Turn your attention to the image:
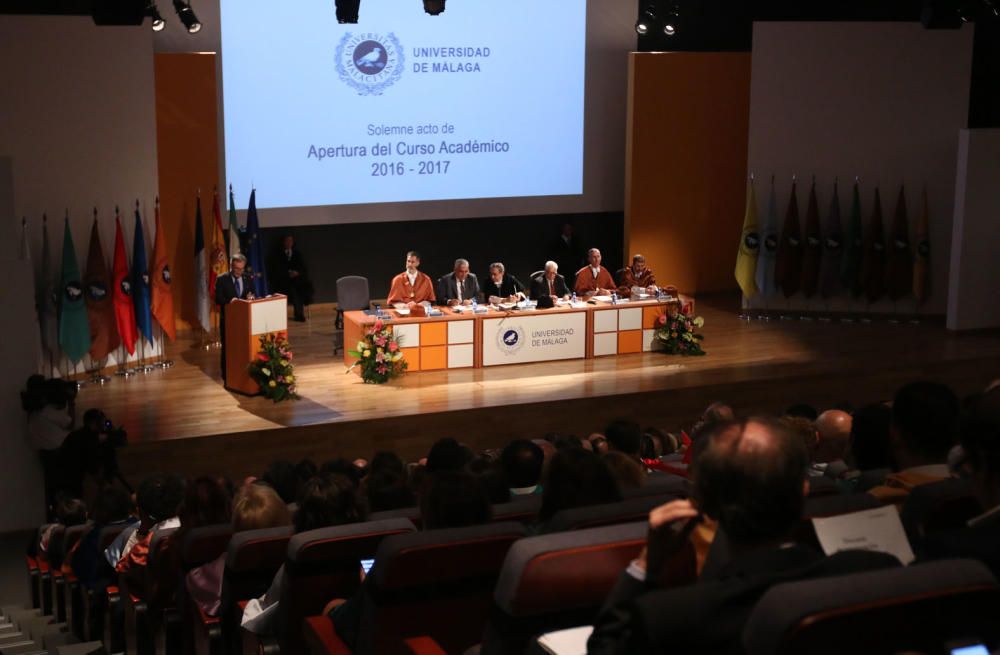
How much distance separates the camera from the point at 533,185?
14.1m

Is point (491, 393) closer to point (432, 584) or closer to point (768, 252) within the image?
point (768, 252)

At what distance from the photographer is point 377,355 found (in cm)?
1082

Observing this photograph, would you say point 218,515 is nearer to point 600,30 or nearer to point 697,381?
point 697,381

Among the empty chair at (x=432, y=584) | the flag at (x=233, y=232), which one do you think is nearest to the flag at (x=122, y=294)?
the flag at (x=233, y=232)

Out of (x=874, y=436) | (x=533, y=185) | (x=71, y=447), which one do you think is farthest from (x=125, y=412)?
(x=874, y=436)

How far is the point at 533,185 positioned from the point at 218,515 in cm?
977

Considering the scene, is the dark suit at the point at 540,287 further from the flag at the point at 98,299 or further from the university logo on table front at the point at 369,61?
the flag at the point at 98,299

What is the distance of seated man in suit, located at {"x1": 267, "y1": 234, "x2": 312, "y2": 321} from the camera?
1320cm

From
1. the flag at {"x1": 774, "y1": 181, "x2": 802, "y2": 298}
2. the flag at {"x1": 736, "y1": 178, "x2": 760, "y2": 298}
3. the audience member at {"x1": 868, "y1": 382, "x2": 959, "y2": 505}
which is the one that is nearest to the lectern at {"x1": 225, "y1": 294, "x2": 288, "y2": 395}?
the flag at {"x1": 736, "y1": 178, "x2": 760, "y2": 298}

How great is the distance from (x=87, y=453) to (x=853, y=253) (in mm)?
8870

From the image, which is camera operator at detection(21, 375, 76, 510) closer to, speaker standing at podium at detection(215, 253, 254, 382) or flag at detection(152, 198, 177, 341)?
speaker standing at podium at detection(215, 253, 254, 382)

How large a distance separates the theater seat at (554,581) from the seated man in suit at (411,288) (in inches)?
360

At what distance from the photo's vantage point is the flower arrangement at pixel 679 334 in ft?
39.4

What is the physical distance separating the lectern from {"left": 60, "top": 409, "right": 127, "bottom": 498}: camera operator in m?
1.96
